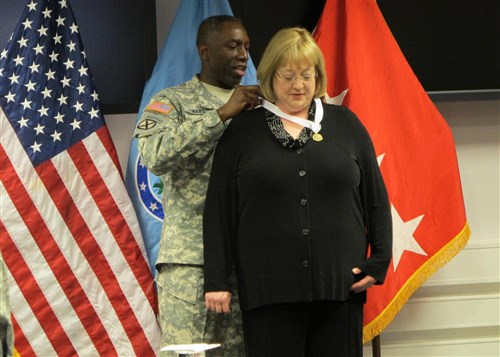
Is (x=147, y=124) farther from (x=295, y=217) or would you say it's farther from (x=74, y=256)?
(x=74, y=256)

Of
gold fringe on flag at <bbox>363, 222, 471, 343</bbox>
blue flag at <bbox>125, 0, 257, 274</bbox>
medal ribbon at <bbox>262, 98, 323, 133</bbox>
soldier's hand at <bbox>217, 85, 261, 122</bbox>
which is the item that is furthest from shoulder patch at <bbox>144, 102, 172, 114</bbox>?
gold fringe on flag at <bbox>363, 222, 471, 343</bbox>

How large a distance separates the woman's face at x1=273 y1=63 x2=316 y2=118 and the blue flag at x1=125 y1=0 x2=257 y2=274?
104 centimetres

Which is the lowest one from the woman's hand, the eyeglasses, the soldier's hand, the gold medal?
the woman's hand

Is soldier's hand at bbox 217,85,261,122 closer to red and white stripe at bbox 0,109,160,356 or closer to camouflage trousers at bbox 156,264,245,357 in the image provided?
camouflage trousers at bbox 156,264,245,357

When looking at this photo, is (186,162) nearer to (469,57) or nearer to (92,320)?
(92,320)

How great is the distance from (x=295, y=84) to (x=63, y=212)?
4.58 ft

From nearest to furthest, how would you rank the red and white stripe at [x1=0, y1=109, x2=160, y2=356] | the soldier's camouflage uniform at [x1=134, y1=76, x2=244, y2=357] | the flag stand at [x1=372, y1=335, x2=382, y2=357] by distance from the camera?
the soldier's camouflage uniform at [x1=134, y1=76, x2=244, y2=357] → the red and white stripe at [x1=0, y1=109, x2=160, y2=356] → the flag stand at [x1=372, y1=335, x2=382, y2=357]

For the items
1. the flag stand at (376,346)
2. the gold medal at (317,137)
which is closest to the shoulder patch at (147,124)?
the gold medal at (317,137)

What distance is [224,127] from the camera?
282 cm

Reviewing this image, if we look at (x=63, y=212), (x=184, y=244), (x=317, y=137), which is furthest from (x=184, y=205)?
(x=63, y=212)

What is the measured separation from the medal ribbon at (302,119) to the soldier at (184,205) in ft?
0.14

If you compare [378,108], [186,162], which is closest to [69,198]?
[186,162]

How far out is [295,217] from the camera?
8.86 feet

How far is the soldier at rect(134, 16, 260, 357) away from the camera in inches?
112
